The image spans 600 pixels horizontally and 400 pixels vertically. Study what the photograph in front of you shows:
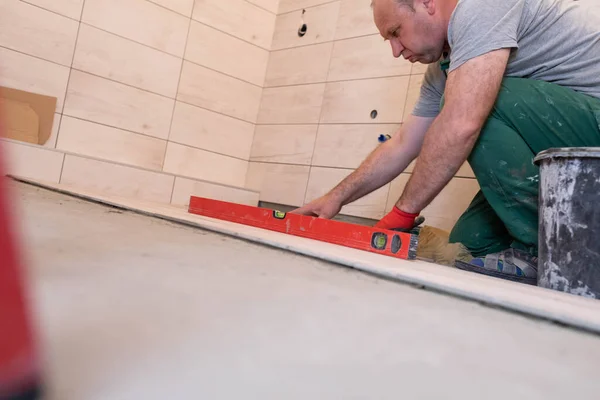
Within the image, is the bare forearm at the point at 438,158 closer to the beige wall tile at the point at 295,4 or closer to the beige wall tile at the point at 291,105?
the beige wall tile at the point at 291,105

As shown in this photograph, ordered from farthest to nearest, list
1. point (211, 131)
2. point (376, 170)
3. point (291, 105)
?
1. point (211, 131)
2. point (291, 105)
3. point (376, 170)

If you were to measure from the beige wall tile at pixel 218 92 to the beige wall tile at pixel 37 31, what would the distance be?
744 millimetres

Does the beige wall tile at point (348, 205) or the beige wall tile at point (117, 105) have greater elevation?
the beige wall tile at point (117, 105)

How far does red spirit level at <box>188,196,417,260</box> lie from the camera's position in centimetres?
124

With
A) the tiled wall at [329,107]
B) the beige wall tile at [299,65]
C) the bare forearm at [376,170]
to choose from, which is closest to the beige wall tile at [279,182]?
the tiled wall at [329,107]

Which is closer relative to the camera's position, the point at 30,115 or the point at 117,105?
the point at 30,115

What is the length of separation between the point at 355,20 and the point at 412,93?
2.42 ft

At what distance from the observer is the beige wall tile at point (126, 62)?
2975 mm

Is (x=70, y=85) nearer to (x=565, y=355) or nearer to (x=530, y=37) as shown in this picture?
(x=530, y=37)

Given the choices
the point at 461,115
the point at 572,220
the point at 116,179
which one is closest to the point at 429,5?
the point at 461,115

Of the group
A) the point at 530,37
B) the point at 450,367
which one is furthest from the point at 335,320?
the point at 530,37

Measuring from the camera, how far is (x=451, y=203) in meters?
2.30

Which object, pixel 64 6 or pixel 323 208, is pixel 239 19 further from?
pixel 323 208

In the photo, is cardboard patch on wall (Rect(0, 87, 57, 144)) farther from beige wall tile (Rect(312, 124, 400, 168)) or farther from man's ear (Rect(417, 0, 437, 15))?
man's ear (Rect(417, 0, 437, 15))
